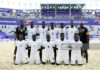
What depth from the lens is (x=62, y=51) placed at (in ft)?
41.0

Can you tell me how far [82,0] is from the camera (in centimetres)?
6019

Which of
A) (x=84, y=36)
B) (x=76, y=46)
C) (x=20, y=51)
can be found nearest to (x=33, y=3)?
(x=84, y=36)

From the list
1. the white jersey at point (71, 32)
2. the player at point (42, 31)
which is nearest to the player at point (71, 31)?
the white jersey at point (71, 32)

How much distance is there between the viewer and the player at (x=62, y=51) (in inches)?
491

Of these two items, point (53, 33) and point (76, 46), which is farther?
point (53, 33)

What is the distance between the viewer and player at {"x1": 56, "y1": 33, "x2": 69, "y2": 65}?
1248 cm

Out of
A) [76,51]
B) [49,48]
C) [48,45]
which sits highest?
[48,45]

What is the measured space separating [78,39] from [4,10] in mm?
38475

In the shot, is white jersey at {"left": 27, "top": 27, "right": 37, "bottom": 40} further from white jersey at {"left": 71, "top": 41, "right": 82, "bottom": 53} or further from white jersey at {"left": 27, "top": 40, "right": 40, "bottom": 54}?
white jersey at {"left": 71, "top": 41, "right": 82, "bottom": 53}

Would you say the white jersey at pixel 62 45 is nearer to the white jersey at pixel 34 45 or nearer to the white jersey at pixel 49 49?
the white jersey at pixel 49 49

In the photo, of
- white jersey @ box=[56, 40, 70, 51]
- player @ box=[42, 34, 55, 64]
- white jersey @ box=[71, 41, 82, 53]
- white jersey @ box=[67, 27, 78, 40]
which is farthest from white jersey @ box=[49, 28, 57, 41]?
white jersey @ box=[71, 41, 82, 53]

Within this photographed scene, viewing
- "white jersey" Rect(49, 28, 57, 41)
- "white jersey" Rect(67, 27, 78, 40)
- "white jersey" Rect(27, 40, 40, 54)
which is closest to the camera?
"white jersey" Rect(27, 40, 40, 54)

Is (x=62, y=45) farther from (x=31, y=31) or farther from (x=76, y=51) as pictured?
(x=31, y=31)

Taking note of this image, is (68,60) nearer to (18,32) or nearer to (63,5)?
(18,32)
